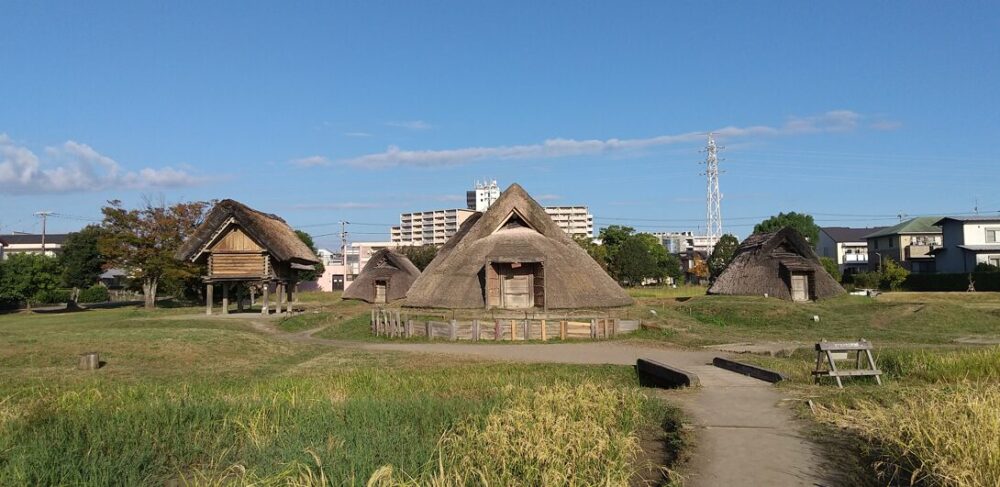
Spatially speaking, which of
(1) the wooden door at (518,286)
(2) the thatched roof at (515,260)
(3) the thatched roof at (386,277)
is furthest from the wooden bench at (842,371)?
(3) the thatched roof at (386,277)

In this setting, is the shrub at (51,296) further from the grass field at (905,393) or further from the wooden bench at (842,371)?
the wooden bench at (842,371)

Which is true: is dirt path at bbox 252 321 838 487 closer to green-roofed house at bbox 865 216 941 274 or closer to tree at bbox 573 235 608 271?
tree at bbox 573 235 608 271

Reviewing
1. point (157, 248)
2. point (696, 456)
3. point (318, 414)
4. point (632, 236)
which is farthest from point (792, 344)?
point (632, 236)

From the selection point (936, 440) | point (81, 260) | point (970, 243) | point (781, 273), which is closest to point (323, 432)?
point (936, 440)

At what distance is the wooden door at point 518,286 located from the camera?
33594 mm

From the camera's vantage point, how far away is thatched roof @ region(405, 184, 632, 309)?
108 feet

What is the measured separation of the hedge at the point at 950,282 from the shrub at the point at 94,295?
8340 cm

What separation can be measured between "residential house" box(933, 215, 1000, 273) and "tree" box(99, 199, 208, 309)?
69.7 m

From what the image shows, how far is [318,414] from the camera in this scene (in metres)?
9.70

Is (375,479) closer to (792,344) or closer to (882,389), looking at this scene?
(882,389)

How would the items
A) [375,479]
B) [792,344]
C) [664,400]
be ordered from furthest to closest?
[792,344], [664,400], [375,479]

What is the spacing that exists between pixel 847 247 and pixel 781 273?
68150mm

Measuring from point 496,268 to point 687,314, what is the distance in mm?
11234

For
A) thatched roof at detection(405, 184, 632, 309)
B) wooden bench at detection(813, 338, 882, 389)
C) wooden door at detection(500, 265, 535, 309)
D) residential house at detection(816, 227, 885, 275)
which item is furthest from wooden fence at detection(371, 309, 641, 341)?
residential house at detection(816, 227, 885, 275)
